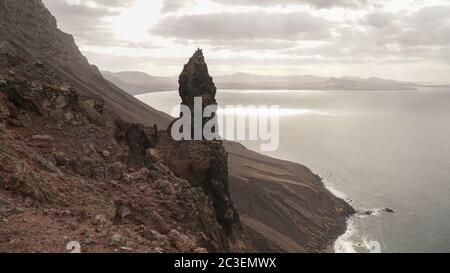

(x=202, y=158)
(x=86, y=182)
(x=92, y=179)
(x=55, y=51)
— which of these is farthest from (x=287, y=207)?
(x=55, y=51)

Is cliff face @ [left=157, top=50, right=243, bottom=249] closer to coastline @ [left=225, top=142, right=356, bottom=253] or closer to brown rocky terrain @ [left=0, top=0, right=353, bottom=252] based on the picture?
brown rocky terrain @ [left=0, top=0, right=353, bottom=252]

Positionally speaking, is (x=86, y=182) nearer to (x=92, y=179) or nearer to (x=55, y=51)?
(x=92, y=179)

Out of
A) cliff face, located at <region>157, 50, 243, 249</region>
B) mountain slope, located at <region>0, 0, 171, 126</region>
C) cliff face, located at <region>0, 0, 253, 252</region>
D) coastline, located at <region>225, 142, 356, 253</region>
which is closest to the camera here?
cliff face, located at <region>0, 0, 253, 252</region>

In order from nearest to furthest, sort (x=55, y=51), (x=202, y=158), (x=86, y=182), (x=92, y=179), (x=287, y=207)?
(x=86, y=182) < (x=92, y=179) < (x=202, y=158) < (x=287, y=207) < (x=55, y=51)

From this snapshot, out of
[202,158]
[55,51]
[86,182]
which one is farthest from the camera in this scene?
[55,51]

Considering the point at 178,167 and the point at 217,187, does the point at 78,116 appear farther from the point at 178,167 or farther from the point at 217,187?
the point at 217,187

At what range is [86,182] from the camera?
23312mm

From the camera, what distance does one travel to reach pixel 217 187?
42.8 m

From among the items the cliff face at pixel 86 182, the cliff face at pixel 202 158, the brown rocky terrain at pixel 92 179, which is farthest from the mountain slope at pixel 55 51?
the cliff face at pixel 86 182

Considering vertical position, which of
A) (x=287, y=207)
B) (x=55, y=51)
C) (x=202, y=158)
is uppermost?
(x=55, y=51)

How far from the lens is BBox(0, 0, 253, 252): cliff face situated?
17.8 m

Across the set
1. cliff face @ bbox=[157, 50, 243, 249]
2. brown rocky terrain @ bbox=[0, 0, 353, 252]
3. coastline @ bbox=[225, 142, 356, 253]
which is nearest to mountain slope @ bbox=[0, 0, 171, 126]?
coastline @ bbox=[225, 142, 356, 253]

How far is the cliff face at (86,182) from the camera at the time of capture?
17.8m

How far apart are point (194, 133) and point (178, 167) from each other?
16.2 feet
